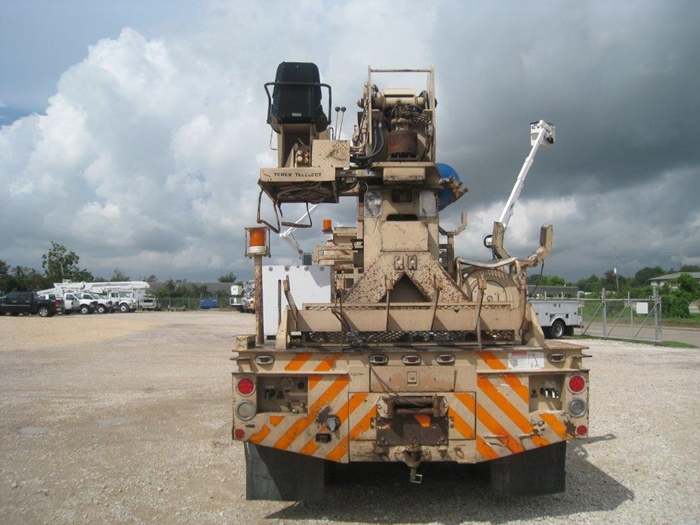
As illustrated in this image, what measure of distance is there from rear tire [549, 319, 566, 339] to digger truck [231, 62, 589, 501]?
63.1ft

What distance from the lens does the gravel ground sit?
4875 mm

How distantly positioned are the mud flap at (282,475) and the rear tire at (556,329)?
20820 mm

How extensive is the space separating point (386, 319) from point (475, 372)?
79 centimetres

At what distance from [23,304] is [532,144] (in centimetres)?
3266

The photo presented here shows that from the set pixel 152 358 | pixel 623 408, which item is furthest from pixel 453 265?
pixel 152 358

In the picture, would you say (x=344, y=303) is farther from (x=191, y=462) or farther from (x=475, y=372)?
(x=191, y=462)

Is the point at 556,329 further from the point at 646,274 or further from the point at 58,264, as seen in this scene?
the point at 646,274

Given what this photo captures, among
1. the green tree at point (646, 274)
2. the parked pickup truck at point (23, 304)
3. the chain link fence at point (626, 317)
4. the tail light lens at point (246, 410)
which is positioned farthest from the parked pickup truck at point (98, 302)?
the green tree at point (646, 274)

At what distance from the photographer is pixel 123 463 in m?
6.29

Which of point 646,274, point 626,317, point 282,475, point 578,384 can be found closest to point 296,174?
point 282,475

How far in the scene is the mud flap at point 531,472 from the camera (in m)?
5.00

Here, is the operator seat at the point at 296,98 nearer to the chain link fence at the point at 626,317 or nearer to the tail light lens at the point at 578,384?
the tail light lens at the point at 578,384

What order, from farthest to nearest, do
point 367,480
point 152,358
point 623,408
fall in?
1. point 152,358
2. point 623,408
3. point 367,480

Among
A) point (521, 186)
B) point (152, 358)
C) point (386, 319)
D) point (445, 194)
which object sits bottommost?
point (152, 358)
